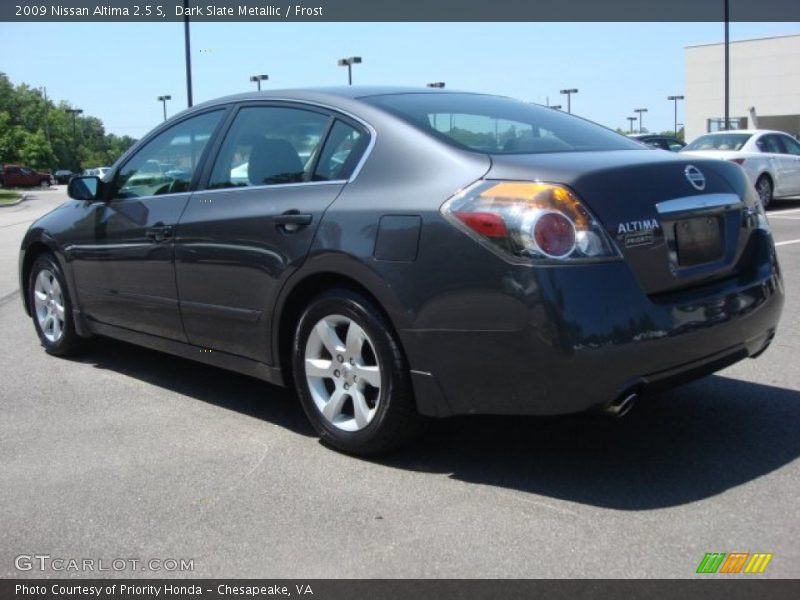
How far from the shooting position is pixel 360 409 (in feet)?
12.9

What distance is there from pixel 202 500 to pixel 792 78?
5956cm

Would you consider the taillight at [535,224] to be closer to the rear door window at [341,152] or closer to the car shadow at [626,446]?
the car shadow at [626,446]

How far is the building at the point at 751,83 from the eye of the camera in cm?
5597

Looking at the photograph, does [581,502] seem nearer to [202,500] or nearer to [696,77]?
[202,500]

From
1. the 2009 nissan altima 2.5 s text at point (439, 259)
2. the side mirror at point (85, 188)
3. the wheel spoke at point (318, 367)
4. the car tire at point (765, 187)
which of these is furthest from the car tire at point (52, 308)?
the car tire at point (765, 187)

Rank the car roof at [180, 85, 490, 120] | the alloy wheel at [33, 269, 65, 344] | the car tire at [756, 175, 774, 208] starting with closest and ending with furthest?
the car roof at [180, 85, 490, 120] < the alloy wheel at [33, 269, 65, 344] < the car tire at [756, 175, 774, 208]

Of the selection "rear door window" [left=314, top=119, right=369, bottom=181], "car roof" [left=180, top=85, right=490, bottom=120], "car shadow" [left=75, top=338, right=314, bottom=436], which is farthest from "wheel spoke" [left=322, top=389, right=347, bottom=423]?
"car roof" [left=180, top=85, right=490, bottom=120]

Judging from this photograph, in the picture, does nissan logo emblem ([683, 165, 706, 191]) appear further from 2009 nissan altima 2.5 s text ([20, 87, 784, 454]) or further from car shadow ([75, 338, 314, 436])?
car shadow ([75, 338, 314, 436])

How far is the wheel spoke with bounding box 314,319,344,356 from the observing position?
13.1ft

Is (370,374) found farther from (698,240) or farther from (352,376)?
(698,240)

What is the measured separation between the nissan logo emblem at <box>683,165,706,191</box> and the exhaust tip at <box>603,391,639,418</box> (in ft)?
3.21

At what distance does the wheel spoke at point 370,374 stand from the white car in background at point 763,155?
Answer: 13245 mm

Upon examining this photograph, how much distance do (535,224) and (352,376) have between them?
3.62ft
